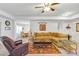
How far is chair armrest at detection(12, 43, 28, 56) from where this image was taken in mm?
2078

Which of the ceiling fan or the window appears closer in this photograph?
the ceiling fan

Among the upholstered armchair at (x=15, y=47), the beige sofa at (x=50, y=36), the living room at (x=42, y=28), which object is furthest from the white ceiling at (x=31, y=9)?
the upholstered armchair at (x=15, y=47)

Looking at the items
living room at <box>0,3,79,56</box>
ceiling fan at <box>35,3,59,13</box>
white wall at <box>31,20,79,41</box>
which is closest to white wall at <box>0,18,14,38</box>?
living room at <box>0,3,79,56</box>

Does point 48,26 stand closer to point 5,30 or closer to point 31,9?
point 31,9

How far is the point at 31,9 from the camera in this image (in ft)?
6.89

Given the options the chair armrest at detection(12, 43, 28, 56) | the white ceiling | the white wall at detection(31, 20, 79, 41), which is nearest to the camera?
the white ceiling

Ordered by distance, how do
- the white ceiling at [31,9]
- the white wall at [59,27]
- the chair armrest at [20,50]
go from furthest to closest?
the white wall at [59,27] < the chair armrest at [20,50] < the white ceiling at [31,9]

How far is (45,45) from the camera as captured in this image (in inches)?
95.5

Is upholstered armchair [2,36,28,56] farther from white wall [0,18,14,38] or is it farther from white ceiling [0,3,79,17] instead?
white ceiling [0,3,79,17]

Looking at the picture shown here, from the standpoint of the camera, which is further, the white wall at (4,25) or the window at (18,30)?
the window at (18,30)

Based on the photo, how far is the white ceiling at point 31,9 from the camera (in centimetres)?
195

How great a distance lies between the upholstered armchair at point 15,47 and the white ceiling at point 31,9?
0.51 metres

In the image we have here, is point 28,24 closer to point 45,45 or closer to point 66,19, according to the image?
point 45,45

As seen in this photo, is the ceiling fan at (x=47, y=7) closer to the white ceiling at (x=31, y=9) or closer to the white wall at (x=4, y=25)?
the white ceiling at (x=31, y=9)
